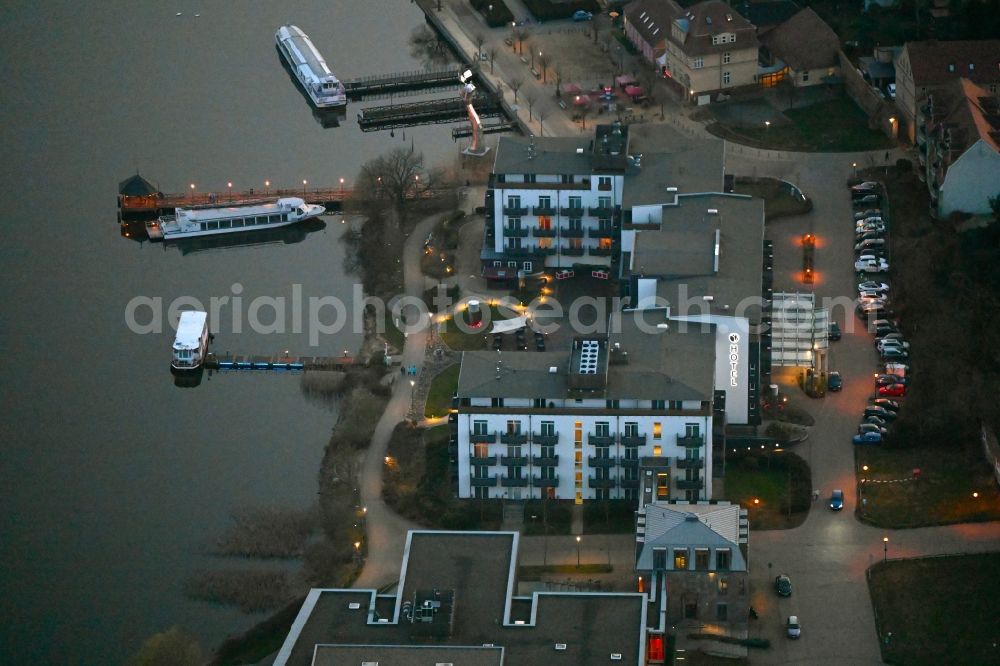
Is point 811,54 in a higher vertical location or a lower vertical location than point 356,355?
higher

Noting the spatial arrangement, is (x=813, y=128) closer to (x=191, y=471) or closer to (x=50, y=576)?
(x=191, y=471)

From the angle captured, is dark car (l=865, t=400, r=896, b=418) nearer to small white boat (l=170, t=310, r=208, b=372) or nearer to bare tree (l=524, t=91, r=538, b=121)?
small white boat (l=170, t=310, r=208, b=372)

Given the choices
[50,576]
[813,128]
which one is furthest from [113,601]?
[813,128]

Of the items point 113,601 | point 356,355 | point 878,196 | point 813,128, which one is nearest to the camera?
point 113,601

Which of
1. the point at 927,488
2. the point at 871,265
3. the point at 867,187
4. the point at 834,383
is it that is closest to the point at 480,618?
the point at 927,488

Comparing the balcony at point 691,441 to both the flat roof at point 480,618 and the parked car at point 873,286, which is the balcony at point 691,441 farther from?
the parked car at point 873,286

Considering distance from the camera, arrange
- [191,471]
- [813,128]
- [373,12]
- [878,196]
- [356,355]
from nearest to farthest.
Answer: [191,471] < [356,355] < [878,196] < [813,128] < [373,12]
